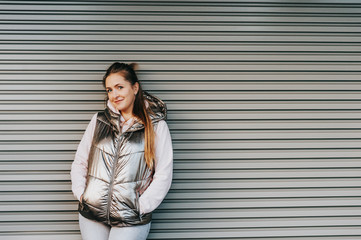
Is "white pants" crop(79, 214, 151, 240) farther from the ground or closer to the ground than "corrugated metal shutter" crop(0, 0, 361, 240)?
closer to the ground

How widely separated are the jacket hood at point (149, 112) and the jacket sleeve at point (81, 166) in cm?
23

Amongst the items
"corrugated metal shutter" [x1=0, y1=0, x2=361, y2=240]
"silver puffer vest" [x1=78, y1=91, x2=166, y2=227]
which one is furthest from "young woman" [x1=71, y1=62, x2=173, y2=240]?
"corrugated metal shutter" [x1=0, y1=0, x2=361, y2=240]

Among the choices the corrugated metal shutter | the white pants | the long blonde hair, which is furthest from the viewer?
the corrugated metal shutter

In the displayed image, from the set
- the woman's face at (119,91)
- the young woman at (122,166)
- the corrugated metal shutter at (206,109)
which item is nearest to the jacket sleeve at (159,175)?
the young woman at (122,166)

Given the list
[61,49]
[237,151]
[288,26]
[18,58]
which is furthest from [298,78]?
[18,58]

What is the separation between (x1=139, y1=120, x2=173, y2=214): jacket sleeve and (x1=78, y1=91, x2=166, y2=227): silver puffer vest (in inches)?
2.6

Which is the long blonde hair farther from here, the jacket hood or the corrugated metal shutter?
the corrugated metal shutter

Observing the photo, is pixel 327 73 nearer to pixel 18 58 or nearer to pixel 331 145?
pixel 331 145

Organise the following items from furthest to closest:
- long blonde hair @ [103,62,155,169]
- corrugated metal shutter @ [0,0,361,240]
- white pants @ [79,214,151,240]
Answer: corrugated metal shutter @ [0,0,361,240] → long blonde hair @ [103,62,155,169] → white pants @ [79,214,151,240]

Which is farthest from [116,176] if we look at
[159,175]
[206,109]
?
[206,109]

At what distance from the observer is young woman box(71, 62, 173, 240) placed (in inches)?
97.3

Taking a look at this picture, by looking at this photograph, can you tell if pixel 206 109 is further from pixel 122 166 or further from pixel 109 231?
pixel 109 231

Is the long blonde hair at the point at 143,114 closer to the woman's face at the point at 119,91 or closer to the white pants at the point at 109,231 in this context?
the woman's face at the point at 119,91

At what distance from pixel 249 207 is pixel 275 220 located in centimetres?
33
